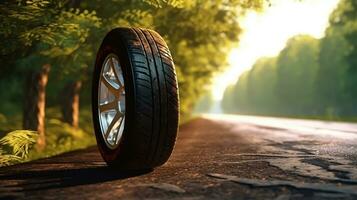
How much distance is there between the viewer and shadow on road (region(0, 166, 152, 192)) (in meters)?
4.21

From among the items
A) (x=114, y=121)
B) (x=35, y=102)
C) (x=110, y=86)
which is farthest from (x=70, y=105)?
(x=114, y=121)

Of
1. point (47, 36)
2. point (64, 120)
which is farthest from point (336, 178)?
point (64, 120)

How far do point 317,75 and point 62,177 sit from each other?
54730mm

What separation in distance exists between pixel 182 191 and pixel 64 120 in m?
14.3

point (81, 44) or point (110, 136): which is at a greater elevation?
point (81, 44)

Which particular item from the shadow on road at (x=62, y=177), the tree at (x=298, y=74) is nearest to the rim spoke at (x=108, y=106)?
the shadow on road at (x=62, y=177)

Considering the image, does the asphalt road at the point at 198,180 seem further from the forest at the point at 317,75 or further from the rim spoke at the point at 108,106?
the forest at the point at 317,75

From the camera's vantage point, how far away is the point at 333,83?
5447 centimetres

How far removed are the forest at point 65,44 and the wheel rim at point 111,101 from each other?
971mm

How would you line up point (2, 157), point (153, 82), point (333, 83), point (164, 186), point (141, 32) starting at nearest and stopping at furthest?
point (164, 186)
point (153, 82)
point (141, 32)
point (2, 157)
point (333, 83)

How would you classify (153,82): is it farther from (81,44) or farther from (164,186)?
(81,44)

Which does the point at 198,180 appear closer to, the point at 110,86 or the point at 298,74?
the point at 110,86

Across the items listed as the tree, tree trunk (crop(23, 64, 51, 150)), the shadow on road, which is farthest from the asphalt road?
the tree

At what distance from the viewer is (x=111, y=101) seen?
5730mm
